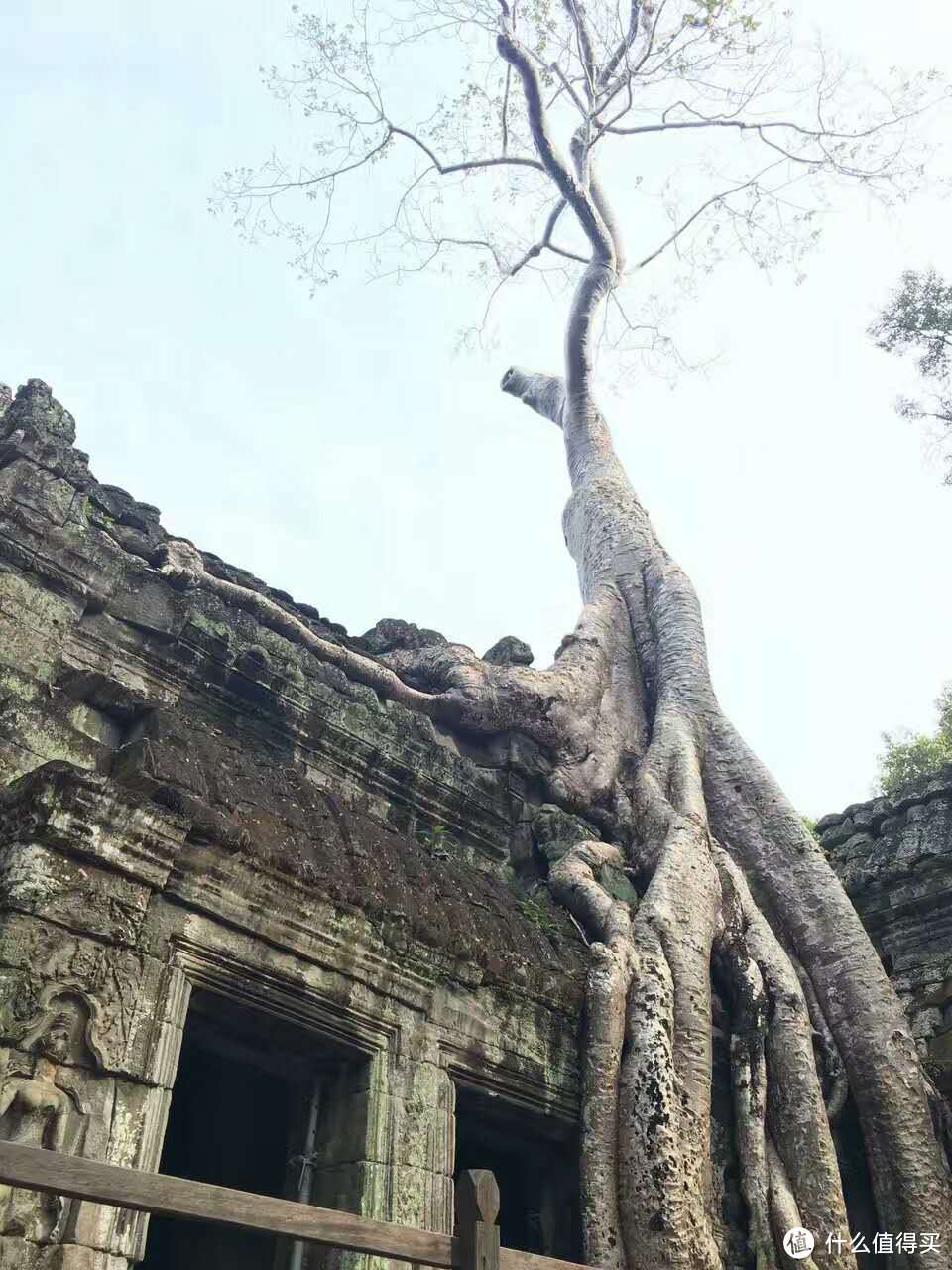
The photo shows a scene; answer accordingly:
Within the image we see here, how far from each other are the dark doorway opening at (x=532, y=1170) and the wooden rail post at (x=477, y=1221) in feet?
5.28

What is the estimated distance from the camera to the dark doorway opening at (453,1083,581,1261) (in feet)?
13.4

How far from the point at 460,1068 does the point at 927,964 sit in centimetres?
337

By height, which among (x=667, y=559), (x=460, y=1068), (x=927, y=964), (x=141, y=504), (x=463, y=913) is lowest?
(x=460, y=1068)

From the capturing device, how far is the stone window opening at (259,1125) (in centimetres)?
340

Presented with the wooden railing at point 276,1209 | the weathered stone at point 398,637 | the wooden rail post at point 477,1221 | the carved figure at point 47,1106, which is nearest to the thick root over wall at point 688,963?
the weathered stone at point 398,637

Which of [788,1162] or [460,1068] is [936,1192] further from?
[460,1068]

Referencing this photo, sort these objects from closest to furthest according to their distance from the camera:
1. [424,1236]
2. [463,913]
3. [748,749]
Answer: [424,1236] < [463,913] < [748,749]

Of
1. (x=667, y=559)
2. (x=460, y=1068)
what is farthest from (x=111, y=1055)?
(x=667, y=559)

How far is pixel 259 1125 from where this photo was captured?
162 inches

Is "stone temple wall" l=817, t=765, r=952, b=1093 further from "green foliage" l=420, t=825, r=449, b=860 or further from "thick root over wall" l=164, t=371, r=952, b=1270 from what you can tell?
"green foliage" l=420, t=825, r=449, b=860

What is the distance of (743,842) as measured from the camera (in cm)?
630

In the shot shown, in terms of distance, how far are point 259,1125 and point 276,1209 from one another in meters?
2.26

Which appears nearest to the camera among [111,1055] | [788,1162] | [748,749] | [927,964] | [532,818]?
[111,1055]

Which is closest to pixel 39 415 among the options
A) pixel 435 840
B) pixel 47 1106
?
pixel 435 840
